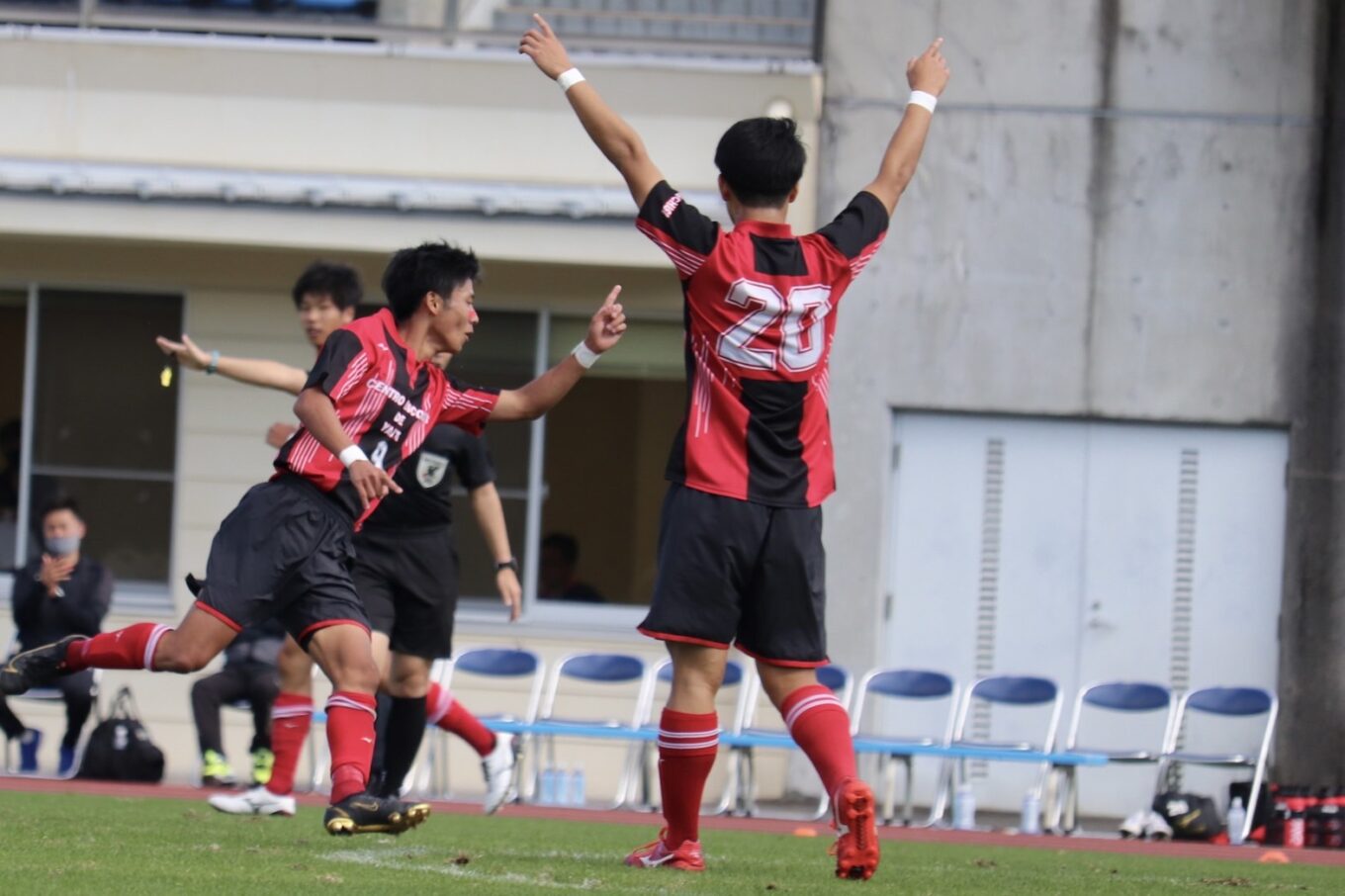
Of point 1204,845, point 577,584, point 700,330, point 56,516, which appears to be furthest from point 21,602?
point 700,330

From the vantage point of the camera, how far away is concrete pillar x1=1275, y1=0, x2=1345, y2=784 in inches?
546

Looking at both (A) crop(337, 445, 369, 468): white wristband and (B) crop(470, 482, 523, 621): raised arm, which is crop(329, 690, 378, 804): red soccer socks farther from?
(B) crop(470, 482, 523, 621): raised arm

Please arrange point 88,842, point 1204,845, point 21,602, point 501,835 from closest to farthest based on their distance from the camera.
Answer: point 88,842
point 501,835
point 1204,845
point 21,602

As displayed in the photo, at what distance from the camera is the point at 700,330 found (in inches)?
227

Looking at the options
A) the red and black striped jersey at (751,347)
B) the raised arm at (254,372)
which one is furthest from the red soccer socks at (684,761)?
the raised arm at (254,372)

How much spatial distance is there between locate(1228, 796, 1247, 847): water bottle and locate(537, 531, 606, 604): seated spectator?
13.8 feet

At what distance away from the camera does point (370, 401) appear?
20.0ft

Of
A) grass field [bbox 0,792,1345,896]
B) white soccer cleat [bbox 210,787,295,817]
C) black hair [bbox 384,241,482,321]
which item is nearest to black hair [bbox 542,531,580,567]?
grass field [bbox 0,792,1345,896]

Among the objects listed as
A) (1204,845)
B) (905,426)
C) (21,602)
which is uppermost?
(905,426)

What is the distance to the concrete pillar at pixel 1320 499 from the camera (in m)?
13.9

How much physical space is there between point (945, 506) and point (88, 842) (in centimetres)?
848

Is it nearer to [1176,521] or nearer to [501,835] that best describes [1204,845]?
[1176,521]

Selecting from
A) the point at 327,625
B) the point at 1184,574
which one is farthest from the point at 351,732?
the point at 1184,574

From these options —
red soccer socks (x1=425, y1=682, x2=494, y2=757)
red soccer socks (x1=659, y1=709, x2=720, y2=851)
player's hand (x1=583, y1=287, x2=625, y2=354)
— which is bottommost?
red soccer socks (x1=425, y1=682, x2=494, y2=757)
